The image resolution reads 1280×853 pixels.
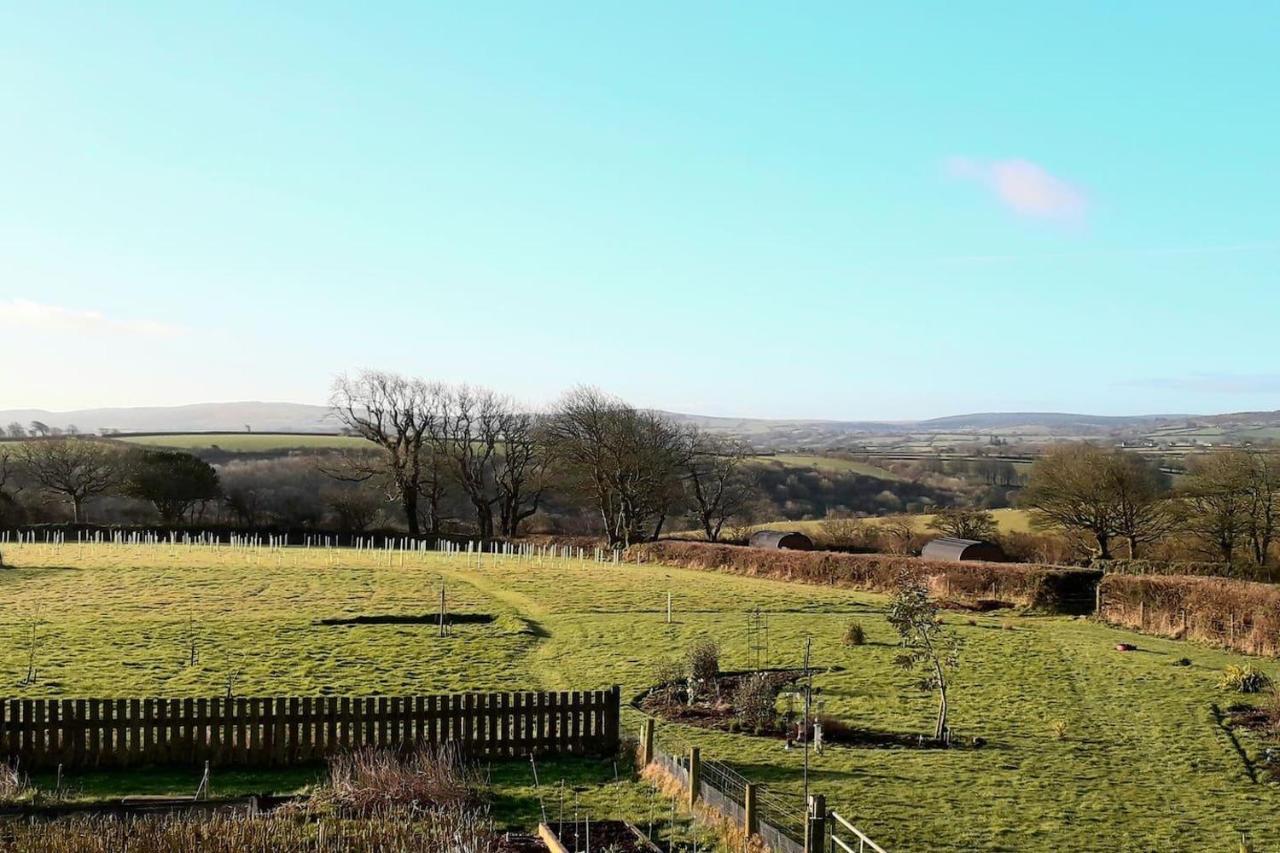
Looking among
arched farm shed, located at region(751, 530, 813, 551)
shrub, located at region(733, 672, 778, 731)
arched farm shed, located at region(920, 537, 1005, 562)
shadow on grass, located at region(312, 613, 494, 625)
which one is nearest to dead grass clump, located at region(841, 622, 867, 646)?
shrub, located at region(733, 672, 778, 731)

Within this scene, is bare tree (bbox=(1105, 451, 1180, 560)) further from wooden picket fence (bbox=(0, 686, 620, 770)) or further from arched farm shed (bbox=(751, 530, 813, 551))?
wooden picket fence (bbox=(0, 686, 620, 770))

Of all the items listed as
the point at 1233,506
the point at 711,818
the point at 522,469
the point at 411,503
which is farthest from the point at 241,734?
the point at 522,469

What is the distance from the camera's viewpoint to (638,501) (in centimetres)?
7481

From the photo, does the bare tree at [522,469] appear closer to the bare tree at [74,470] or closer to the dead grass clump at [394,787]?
the bare tree at [74,470]

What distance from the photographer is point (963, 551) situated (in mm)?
46188

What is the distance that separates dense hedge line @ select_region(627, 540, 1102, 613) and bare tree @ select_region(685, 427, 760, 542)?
20.5m

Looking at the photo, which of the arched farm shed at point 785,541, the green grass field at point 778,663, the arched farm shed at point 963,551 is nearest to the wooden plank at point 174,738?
the green grass field at point 778,663

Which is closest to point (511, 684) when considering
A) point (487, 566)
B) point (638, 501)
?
point (487, 566)

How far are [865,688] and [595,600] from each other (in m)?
17.6

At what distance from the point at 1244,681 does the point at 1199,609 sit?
9865 mm

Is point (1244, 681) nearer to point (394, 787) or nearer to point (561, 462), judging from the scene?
point (394, 787)

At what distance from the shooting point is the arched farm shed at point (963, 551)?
46312mm

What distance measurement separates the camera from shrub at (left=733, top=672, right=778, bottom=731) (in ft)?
57.2

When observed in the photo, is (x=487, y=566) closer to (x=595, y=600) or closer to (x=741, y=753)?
(x=595, y=600)
